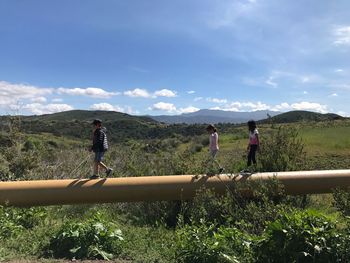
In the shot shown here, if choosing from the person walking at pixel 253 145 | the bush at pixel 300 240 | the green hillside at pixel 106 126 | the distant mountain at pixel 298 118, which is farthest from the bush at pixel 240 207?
the green hillside at pixel 106 126

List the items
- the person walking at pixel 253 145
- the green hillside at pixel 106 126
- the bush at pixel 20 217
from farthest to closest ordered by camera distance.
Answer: the green hillside at pixel 106 126, the person walking at pixel 253 145, the bush at pixel 20 217

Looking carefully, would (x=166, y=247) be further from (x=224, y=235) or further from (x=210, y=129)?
(x=210, y=129)

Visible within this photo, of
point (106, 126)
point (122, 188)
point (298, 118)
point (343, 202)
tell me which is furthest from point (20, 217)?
point (106, 126)

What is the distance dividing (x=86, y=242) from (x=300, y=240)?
3.32m

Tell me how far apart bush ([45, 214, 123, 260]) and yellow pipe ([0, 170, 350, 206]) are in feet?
5.52

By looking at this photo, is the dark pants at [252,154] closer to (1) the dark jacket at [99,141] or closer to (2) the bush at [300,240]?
(1) the dark jacket at [99,141]

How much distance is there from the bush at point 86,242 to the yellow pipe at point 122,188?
1681 mm

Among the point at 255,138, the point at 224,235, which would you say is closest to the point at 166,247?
the point at 224,235

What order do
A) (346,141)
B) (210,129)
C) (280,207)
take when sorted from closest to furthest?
(280,207), (210,129), (346,141)

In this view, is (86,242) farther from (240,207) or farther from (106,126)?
(106,126)

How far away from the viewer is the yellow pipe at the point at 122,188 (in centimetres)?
912

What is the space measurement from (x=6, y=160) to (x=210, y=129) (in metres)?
6.24

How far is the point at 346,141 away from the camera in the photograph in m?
28.3

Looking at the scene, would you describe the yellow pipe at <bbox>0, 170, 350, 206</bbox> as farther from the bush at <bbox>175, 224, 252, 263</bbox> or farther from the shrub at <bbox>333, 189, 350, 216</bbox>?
the bush at <bbox>175, 224, 252, 263</bbox>
